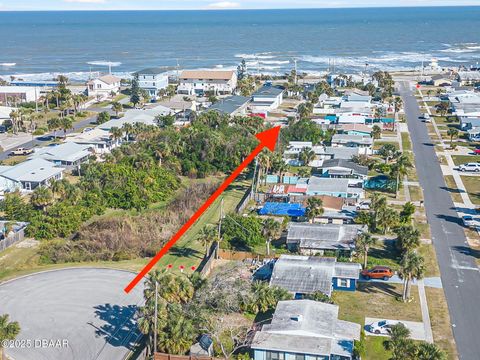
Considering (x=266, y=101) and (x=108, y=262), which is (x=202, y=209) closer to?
(x=108, y=262)

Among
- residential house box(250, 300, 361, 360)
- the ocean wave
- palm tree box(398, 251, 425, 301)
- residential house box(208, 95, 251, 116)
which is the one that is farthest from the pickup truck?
the ocean wave

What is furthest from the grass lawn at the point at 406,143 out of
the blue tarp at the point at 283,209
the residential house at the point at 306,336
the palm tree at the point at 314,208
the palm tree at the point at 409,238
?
the residential house at the point at 306,336

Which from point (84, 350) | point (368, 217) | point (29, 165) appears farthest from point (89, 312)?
point (29, 165)

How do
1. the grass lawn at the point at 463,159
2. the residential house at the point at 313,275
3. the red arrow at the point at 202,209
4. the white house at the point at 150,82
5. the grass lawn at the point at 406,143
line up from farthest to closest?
the white house at the point at 150,82, the grass lawn at the point at 406,143, the grass lawn at the point at 463,159, the red arrow at the point at 202,209, the residential house at the point at 313,275

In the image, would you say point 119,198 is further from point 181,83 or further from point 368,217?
point 181,83

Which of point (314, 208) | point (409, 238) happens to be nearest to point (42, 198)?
point (314, 208)

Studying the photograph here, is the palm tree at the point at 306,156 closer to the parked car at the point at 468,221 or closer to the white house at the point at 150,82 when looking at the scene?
the parked car at the point at 468,221

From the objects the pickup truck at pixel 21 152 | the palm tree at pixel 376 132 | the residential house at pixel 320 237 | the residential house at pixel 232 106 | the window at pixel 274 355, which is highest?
the residential house at pixel 232 106

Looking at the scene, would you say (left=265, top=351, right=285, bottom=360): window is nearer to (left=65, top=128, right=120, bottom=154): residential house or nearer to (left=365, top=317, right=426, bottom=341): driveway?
(left=365, top=317, right=426, bottom=341): driveway
